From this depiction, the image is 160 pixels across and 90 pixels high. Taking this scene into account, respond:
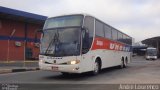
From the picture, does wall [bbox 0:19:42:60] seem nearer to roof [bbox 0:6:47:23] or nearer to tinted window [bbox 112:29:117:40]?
roof [bbox 0:6:47:23]

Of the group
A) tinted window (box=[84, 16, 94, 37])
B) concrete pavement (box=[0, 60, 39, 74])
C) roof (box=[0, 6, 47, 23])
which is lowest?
concrete pavement (box=[0, 60, 39, 74])

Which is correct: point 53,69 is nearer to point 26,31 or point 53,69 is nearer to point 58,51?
point 58,51

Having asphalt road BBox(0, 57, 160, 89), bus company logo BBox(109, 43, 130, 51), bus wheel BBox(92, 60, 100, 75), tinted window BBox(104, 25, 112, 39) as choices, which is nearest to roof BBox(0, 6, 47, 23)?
bus company logo BBox(109, 43, 130, 51)

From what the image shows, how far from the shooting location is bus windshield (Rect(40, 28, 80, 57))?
15.6 m

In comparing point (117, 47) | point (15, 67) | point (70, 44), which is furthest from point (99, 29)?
point (15, 67)

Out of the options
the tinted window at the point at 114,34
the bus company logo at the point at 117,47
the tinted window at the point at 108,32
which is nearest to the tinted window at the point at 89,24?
the tinted window at the point at 108,32

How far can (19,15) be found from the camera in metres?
32.5

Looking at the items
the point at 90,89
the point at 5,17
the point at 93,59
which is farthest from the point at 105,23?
the point at 5,17

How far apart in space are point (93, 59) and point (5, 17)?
17.3 m

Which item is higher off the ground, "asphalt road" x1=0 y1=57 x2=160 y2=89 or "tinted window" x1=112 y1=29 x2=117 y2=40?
"tinted window" x1=112 y1=29 x2=117 y2=40

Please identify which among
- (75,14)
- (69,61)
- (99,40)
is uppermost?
(75,14)

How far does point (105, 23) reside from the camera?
68.0 feet

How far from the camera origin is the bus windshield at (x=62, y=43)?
51.2 feet

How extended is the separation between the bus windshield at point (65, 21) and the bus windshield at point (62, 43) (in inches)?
12.7
